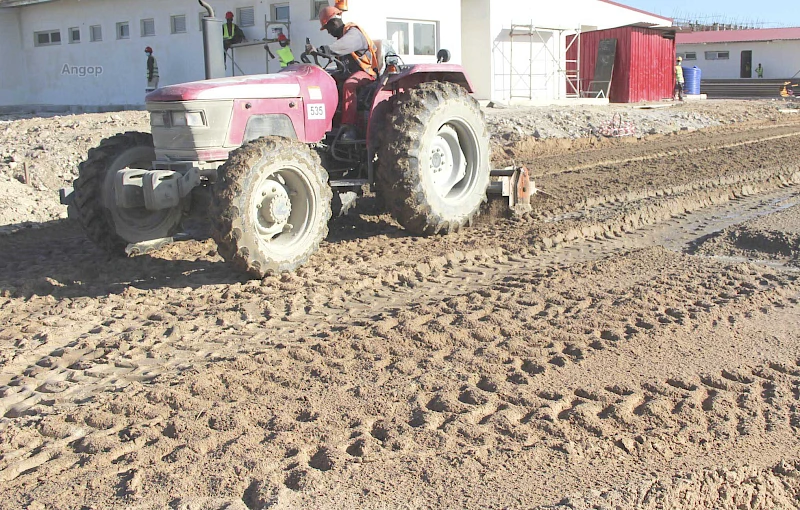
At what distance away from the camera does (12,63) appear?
26188 mm

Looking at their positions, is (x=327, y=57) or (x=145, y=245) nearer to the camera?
(x=145, y=245)

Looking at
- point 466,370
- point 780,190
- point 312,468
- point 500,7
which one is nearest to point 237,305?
point 466,370

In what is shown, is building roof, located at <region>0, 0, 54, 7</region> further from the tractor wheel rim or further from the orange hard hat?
the tractor wheel rim

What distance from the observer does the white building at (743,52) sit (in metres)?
40.9

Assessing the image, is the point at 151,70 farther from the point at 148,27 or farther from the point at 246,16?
the point at 246,16

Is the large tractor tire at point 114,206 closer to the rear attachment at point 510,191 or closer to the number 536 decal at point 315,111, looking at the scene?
the number 536 decal at point 315,111

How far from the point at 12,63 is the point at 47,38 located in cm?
175

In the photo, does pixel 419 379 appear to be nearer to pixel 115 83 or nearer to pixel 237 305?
pixel 237 305

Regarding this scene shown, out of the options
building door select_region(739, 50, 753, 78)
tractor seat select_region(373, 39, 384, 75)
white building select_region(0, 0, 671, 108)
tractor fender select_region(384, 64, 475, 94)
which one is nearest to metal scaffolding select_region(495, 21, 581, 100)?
white building select_region(0, 0, 671, 108)

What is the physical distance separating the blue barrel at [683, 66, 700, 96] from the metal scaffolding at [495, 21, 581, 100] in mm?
7845

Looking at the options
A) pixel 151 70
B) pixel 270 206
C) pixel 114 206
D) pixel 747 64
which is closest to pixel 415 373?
pixel 270 206

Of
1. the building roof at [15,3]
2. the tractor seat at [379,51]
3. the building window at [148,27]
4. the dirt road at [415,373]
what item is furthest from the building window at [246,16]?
the dirt road at [415,373]

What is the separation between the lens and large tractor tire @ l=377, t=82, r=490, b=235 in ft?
23.1

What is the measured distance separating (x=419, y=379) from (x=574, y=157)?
390 inches
